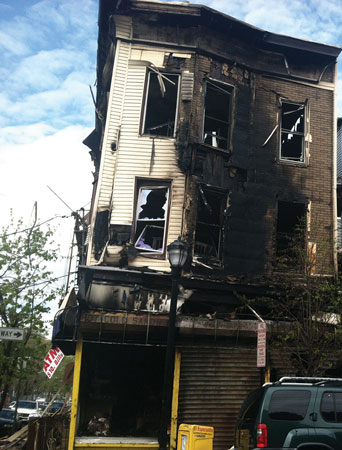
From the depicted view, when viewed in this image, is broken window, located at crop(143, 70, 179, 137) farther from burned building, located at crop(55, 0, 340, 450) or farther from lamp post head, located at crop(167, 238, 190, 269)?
lamp post head, located at crop(167, 238, 190, 269)

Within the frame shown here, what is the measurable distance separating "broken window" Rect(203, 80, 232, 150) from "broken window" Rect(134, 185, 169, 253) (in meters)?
2.59

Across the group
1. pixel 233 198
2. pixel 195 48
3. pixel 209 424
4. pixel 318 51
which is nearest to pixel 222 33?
pixel 195 48

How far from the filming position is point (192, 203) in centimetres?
1442

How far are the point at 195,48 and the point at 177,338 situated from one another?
894 cm

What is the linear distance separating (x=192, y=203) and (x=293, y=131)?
513cm

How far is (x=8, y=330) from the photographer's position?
12.4 metres

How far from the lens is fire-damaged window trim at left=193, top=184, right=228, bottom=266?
1434 centimetres

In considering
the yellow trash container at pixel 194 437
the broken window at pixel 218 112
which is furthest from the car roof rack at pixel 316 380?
the broken window at pixel 218 112

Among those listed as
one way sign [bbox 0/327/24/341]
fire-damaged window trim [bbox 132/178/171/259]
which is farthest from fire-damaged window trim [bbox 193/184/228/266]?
one way sign [bbox 0/327/24/341]

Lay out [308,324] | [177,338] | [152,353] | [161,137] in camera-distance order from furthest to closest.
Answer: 1. [161,137]
2. [152,353]
3. [177,338]
4. [308,324]

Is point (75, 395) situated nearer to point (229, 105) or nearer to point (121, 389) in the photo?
point (121, 389)

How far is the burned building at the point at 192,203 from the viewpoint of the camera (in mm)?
12727

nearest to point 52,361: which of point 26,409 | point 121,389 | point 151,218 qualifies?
point 121,389

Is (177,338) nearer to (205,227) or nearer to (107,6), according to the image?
(205,227)
